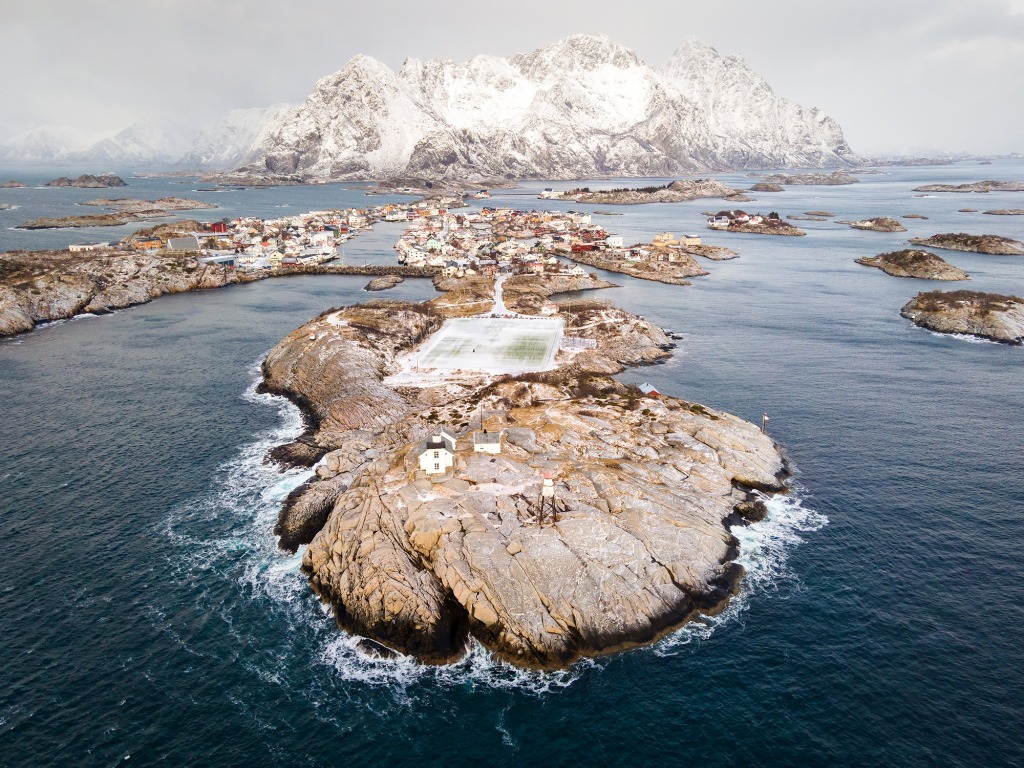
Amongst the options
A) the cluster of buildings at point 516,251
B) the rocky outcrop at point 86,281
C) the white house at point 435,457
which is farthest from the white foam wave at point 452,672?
the cluster of buildings at point 516,251

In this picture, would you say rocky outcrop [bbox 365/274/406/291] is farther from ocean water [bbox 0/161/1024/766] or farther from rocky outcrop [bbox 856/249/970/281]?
rocky outcrop [bbox 856/249/970/281]

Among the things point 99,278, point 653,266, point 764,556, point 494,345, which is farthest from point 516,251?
point 764,556

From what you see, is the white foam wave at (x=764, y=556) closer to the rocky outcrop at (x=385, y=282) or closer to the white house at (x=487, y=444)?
the white house at (x=487, y=444)

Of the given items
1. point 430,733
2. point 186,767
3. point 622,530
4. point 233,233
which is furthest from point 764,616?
point 233,233

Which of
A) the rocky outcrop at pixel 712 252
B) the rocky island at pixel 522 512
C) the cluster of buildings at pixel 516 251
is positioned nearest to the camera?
the rocky island at pixel 522 512

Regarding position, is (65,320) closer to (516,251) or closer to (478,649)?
(516,251)

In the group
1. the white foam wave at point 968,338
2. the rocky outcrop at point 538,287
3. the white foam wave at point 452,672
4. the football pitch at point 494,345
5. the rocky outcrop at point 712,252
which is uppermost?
the rocky outcrop at point 712,252
